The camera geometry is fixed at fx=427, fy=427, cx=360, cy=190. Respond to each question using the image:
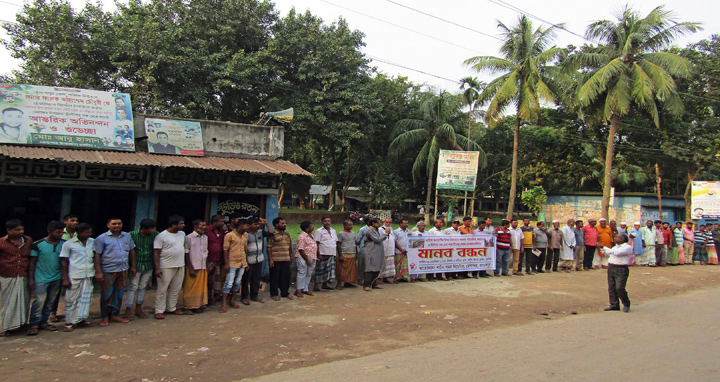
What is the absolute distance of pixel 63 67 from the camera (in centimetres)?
1744

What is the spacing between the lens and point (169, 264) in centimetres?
643

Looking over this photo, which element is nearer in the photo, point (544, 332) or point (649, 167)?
point (544, 332)

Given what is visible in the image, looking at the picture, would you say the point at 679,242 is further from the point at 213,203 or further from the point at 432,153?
the point at 213,203

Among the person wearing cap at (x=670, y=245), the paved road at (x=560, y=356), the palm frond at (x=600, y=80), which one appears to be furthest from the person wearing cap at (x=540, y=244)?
the palm frond at (x=600, y=80)

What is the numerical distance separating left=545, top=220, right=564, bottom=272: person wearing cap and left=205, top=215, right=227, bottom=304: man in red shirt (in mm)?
9052

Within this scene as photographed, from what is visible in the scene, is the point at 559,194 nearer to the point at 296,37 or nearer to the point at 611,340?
the point at 296,37

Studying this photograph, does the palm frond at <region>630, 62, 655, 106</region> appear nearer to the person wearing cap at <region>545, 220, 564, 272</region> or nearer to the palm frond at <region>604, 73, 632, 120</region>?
the palm frond at <region>604, 73, 632, 120</region>

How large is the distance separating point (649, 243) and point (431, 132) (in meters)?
15.7

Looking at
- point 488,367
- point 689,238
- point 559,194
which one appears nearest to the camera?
point 488,367

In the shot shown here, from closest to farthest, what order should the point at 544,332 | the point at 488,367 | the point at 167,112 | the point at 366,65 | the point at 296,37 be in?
1. the point at 488,367
2. the point at 544,332
3. the point at 167,112
4. the point at 296,37
5. the point at 366,65

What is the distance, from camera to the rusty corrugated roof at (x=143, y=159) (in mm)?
7316

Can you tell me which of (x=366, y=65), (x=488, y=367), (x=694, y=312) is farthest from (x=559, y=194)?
(x=488, y=367)

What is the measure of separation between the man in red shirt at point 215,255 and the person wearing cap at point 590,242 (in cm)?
1041

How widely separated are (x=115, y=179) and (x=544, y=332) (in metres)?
8.04
